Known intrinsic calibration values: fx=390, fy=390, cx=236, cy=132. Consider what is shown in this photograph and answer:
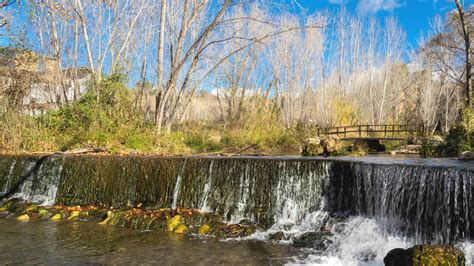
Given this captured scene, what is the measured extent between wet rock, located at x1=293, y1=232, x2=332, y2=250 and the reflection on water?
0.27 metres

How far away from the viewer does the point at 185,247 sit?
5637mm

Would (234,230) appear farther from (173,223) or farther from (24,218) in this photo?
(24,218)

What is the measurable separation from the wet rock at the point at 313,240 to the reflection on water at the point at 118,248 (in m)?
0.27

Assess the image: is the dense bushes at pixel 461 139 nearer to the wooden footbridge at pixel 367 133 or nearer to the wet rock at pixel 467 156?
the wet rock at pixel 467 156

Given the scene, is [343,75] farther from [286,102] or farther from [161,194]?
[161,194]

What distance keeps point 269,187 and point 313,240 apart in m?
1.71

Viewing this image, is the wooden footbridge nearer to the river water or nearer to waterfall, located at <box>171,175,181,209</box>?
waterfall, located at <box>171,175,181,209</box>

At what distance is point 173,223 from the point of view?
670 cm

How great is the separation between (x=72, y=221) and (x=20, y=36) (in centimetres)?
968

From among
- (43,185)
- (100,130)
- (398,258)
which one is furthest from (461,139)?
(43,185)

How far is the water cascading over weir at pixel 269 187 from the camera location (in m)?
5.71

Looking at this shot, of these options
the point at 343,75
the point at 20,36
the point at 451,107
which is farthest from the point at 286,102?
the point at 20,36

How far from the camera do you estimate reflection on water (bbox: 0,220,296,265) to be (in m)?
5.02

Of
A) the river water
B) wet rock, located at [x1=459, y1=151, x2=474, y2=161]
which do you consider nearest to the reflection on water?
the river water
